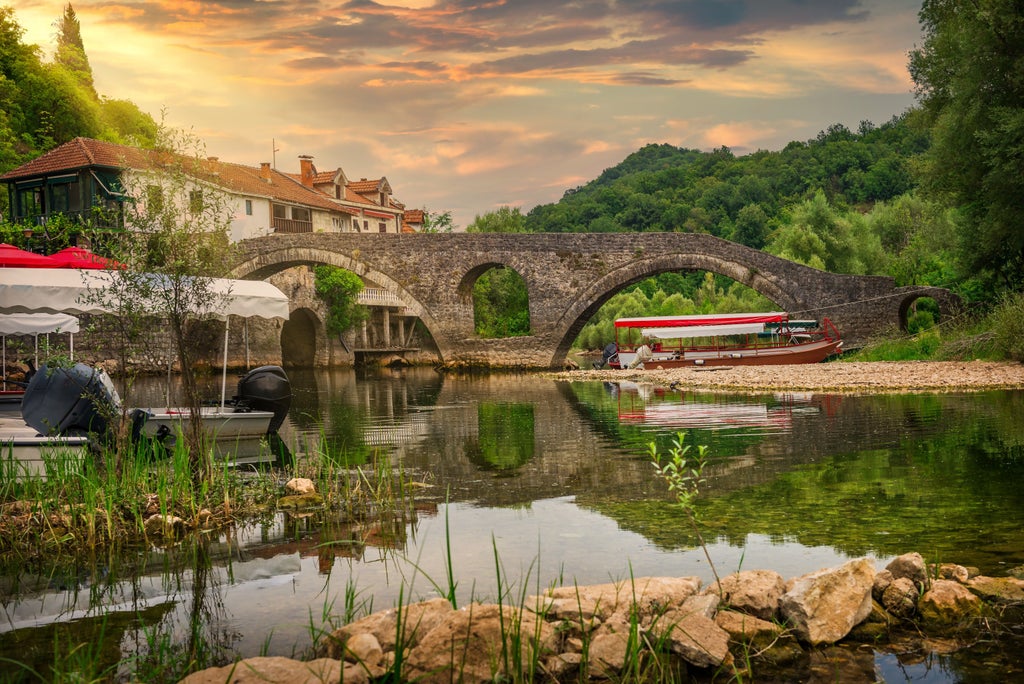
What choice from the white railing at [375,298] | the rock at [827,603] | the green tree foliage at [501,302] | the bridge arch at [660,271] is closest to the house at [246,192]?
the white railing at [375,298]

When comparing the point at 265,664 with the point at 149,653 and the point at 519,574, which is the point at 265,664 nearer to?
the point at 149,653

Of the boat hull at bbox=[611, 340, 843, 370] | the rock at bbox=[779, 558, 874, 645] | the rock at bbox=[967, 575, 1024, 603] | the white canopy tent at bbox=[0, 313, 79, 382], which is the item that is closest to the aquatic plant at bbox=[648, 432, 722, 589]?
the rock at bbox=[779, 558, 874, 645]

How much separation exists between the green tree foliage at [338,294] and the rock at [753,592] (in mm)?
33936

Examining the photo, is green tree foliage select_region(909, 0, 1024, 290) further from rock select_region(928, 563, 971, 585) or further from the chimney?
the chimney

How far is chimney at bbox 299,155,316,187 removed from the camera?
165ft

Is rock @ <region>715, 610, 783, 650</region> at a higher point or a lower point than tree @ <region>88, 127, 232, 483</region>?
lower

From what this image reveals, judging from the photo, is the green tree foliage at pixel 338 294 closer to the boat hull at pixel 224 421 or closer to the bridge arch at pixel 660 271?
the bridge arch at pixel 660 271

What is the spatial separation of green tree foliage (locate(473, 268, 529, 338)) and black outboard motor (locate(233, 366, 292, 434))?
29061mm

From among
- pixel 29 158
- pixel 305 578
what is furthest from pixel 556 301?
pixel 305 578

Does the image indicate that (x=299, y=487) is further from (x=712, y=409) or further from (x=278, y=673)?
(x=712, y=409)

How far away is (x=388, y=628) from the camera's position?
12.8 feet

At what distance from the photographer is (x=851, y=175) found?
50125 millimetres

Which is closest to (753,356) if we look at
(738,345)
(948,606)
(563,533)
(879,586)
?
(738,345)

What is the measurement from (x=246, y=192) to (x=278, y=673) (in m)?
38.8
